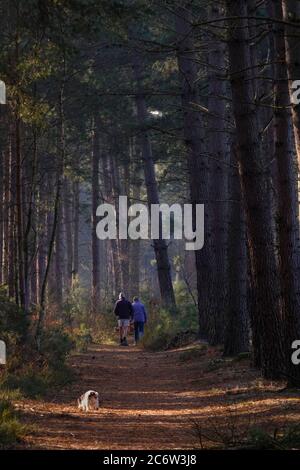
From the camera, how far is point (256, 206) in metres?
11.7

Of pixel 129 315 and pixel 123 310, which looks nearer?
pixel 123 310

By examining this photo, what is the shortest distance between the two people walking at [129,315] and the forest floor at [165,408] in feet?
23.5

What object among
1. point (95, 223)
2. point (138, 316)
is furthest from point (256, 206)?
point (95, 223)

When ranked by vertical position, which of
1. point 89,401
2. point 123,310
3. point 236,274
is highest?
point 236,274

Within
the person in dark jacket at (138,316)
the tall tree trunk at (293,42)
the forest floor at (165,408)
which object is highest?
the tall tree trunk at (293,42)

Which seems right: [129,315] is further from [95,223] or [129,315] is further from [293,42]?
[293,42]

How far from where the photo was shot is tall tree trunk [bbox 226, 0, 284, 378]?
11570 millimetres

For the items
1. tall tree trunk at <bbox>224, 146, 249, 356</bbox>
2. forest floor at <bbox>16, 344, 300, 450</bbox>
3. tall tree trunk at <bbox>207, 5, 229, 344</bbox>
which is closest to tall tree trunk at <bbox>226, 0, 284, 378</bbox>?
forest floor at <bbox>16, 344, 300, 450</bbox>

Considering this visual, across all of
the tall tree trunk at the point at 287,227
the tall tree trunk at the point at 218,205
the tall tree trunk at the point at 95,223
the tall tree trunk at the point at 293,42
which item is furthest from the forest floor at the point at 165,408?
the tall tree trunk at the point at 95,223

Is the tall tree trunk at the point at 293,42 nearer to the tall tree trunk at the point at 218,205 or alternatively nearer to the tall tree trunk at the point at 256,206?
the tall tree trunk at the point at 256,206

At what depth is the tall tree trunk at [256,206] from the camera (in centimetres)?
1157

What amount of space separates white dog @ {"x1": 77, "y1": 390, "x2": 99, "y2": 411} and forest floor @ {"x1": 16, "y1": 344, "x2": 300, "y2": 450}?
122 millimetres

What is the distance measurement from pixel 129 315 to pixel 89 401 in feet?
47.9

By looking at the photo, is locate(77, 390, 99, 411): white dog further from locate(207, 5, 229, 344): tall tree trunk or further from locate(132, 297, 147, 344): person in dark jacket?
locate(132, 297, 147, 344): person in dark jacket
